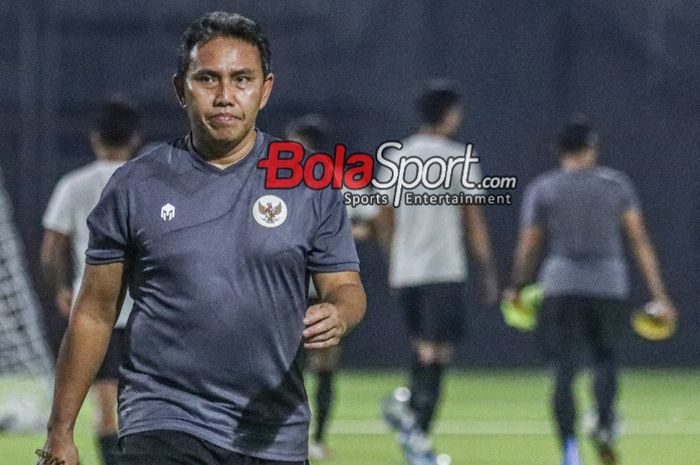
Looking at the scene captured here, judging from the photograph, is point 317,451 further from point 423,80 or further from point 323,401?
point 423,80

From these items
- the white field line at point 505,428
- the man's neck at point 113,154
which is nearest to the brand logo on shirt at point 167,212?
the man's neck at point 113,154

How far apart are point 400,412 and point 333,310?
7.07 metres

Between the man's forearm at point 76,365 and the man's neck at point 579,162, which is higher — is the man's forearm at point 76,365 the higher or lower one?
the lower one

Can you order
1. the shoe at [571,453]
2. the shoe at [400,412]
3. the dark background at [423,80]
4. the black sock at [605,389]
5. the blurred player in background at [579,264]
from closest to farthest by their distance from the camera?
the shoe at [571,453], the blurred player in background at [579,264], the black sock at [605,389], the shoe at [400,412], the dark background at [423,80]

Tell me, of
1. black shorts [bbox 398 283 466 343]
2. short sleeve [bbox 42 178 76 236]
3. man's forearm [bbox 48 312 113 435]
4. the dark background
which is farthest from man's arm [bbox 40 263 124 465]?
the dark background

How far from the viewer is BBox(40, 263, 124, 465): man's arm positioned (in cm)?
468

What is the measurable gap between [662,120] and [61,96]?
6176mm

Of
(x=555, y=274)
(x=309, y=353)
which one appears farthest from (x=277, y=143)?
(x=309, y=353)

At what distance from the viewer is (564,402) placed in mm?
10227

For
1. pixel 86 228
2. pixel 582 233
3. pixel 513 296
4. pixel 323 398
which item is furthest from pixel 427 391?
pixel 86 228

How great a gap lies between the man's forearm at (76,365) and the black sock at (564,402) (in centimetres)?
576

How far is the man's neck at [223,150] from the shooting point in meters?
4.75

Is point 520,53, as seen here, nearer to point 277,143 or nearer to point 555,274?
point 555,274

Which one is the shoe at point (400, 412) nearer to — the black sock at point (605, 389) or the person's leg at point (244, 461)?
the black sock at point (605, 389)
